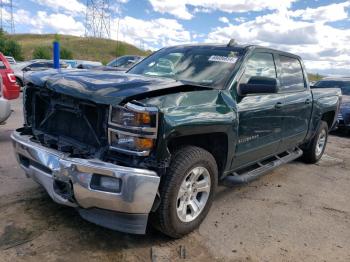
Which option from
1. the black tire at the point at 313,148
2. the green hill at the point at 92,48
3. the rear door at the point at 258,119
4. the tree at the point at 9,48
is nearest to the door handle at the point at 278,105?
the rear door at the point at 258,119

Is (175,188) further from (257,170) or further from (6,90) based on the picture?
(6,90)

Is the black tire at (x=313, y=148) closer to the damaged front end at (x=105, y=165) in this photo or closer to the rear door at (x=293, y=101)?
the rear door at (x=293, y=101)

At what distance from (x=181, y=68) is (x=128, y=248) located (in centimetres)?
209

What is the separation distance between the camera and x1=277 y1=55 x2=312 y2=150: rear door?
490 centimetres

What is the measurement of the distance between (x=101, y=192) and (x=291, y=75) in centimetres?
352

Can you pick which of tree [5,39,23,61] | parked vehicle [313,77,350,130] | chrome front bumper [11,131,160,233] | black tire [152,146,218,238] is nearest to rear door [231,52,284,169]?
black tire [152,146,218,238]

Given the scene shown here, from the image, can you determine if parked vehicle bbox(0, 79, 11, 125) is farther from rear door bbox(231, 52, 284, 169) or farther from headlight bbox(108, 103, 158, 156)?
rear door bbox(231, 52, 284, 169)

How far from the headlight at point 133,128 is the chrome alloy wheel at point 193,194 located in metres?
0.58

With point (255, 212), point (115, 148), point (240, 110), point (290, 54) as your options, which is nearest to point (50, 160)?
point (115, 148)

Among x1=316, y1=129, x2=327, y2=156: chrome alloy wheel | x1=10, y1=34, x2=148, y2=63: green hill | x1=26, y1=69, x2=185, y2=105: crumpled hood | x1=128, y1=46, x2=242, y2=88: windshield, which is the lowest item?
x1=10, y1=34, x2=148, y2=63: green hill

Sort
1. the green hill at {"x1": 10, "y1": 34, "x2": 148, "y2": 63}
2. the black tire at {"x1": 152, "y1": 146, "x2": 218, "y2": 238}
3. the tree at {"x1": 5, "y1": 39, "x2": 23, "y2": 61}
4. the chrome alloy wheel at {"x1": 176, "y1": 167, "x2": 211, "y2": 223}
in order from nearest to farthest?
the black tire at {"x1": 152, "y1": 146, "x2": 218, "y2": 238}, the chrome alloy wheel at {"x1": 176, "y1": 167, "x2": 211, "y2": 223}, the tree at {"x1": 5, "y1": 39, "x2": 23, "y2": 61}, the green hill at {"x1": 10, "y1": 34, "x2": 148, "y2": 63}

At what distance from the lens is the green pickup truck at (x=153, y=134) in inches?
112

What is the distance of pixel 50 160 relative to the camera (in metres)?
3.07

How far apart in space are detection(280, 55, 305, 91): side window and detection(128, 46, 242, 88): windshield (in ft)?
3.46
